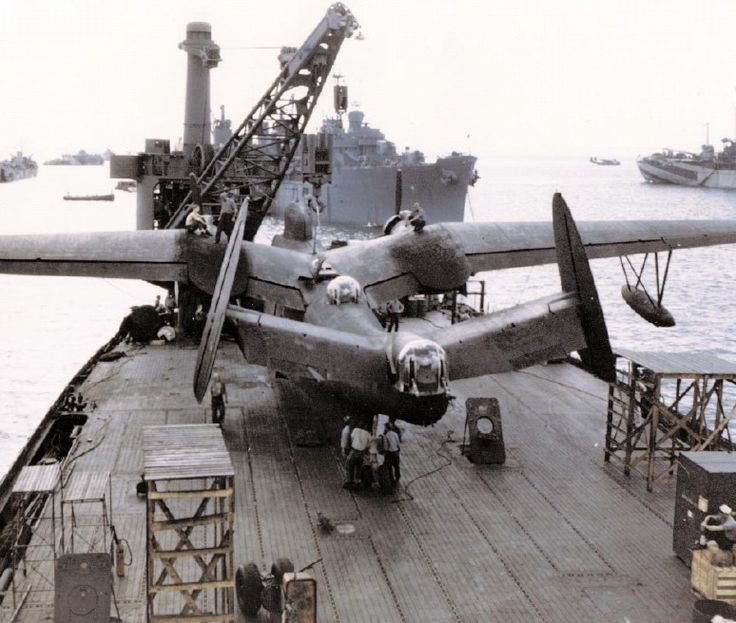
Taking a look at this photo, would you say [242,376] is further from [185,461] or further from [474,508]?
[185,461]

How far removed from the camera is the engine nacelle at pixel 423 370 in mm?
17922

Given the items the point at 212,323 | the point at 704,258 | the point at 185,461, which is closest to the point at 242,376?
the point at 212,323

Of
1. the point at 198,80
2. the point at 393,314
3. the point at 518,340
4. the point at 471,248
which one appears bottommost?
the point at 393,314

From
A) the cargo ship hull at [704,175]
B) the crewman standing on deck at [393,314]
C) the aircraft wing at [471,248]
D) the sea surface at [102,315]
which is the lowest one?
the sea surface at [102,315]

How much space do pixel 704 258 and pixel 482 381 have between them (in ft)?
235

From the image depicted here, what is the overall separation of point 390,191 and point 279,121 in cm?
6766

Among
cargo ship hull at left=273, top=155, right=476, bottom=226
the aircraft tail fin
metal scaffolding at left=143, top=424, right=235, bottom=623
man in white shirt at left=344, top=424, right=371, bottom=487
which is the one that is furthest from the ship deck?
cargo ship hull at left=273, top=155, right=476, bottom=226

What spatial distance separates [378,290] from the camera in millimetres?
26812

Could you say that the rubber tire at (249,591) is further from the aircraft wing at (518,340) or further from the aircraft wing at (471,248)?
the aircraft wing at (471,248)

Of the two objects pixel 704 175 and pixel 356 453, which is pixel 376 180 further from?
pixel 704 175

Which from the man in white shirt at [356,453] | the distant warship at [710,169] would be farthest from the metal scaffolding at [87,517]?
the distant warship at [710,169]

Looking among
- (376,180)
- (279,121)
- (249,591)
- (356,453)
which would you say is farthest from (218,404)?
(376,180)

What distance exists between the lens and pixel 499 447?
888 inches

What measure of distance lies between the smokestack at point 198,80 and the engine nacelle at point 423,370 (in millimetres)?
35286
